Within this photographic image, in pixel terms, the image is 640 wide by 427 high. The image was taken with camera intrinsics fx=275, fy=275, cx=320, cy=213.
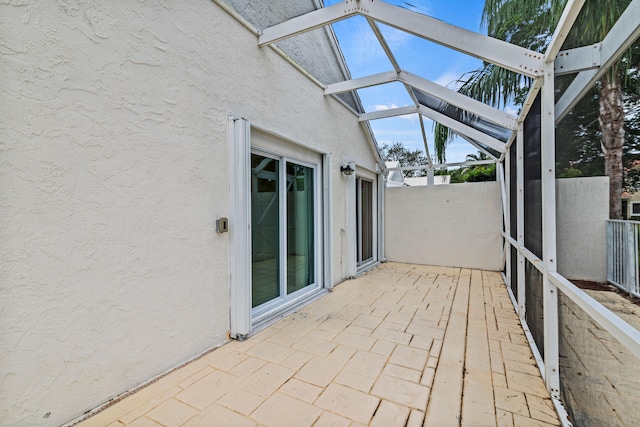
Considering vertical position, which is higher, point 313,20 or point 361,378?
point 313,20

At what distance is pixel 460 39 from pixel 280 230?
3.19 meters

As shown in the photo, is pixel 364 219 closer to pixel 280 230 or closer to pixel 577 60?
pixel 280 230

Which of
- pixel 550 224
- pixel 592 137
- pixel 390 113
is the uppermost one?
pixel 390 113

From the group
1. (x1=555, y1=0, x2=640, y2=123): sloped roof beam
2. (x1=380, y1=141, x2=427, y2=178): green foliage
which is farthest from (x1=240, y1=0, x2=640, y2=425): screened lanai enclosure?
(x1=380, y1=141, x2=427, y2=178): green foliage

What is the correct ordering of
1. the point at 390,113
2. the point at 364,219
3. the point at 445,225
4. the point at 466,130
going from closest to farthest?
the point at 466,130 < the point at 390,113 < the point at 364,219 < the point at 445,225

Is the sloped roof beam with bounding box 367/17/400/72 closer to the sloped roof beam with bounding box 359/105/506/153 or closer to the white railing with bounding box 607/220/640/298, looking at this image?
the sloped roof beam with bounding box 359/105/506/153

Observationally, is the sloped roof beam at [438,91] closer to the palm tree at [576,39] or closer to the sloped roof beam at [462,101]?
the sloped roof beam at [462,101]

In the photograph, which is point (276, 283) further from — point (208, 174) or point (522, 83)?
point (522, 83)

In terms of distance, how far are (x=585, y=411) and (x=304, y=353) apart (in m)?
2.22

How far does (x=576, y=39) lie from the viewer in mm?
2051

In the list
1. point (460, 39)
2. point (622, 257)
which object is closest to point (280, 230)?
point (460, 39)

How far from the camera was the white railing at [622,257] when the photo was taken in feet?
5.36

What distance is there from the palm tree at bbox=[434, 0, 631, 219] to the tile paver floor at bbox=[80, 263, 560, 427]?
1675 mm

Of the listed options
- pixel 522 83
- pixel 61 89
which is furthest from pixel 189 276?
pixel 522 83
